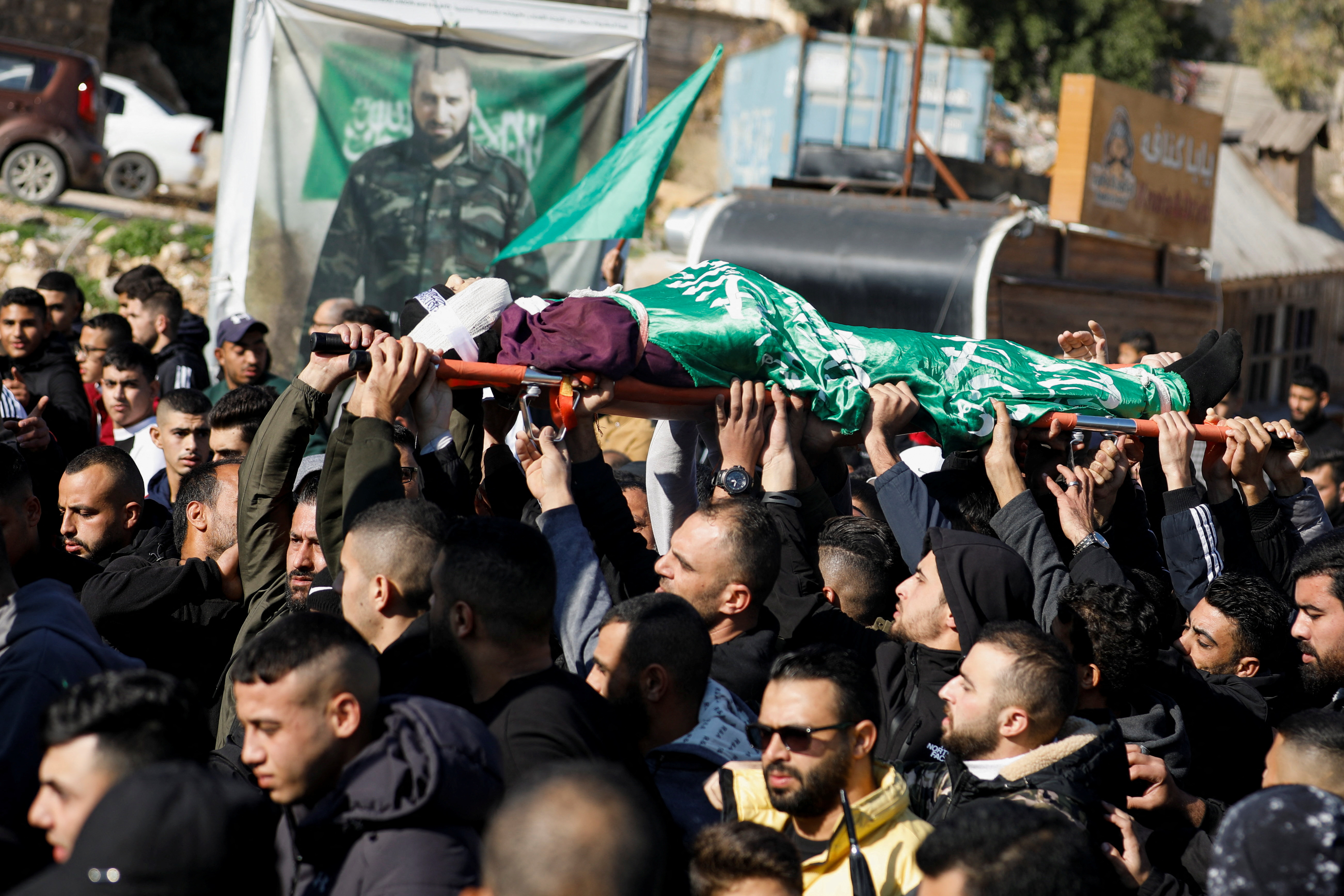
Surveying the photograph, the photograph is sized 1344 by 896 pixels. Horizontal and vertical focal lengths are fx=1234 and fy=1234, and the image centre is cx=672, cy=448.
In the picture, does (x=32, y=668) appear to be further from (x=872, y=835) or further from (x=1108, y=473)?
(x=1108, y=473)

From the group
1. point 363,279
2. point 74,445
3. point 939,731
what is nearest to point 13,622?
point 939,731

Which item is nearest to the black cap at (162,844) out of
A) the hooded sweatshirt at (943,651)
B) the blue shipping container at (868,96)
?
the hooded sweatshirt at (943,651)

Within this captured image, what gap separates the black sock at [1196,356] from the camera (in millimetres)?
4801

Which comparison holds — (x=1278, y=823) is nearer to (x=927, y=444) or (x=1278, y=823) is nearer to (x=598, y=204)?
(x=927, y=444)

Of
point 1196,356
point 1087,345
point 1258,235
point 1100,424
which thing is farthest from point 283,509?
point 1258,235

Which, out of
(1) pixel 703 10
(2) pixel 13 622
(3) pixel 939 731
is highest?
(1) pixel 703 10

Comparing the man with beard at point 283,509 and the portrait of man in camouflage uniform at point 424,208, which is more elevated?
the portrait of man in camouflage uniform at point 424,208

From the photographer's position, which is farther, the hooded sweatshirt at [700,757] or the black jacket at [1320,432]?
the black jacket at [1320,432]

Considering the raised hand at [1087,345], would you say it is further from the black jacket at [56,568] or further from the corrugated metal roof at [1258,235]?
the corrugated metal roof at [1258,235]

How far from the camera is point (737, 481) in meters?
3.68

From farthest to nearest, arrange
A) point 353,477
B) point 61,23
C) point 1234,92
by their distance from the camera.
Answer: point 1234,92 → point 61,23 → point 353,477

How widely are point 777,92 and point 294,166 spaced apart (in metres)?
12.4

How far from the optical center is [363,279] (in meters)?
7.21

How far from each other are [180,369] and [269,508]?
329 cm
